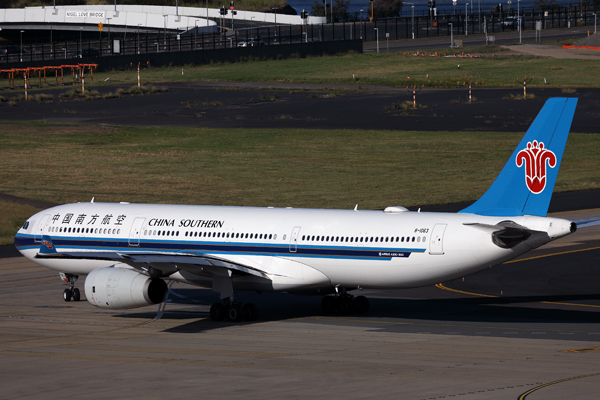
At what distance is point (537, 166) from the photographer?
108 feet

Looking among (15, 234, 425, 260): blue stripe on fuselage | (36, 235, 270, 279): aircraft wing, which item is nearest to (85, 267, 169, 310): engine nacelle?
(36, 235, 270, 279): aircraft wing

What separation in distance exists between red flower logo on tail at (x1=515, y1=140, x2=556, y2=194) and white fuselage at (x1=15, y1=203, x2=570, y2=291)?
1676 mm

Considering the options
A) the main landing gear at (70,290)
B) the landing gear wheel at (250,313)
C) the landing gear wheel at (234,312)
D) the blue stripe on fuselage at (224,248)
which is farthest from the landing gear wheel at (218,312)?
the main landing gear at (70,290)

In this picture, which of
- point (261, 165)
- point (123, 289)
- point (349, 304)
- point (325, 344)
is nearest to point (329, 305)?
point (349, 304)

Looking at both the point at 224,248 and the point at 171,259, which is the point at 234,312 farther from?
the point at 171,259

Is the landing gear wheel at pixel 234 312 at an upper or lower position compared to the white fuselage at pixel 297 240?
lower

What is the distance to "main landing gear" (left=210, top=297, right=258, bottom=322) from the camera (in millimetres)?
36344

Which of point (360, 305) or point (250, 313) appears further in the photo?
point (360, 305)

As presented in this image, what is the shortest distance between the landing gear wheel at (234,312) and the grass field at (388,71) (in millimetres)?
92068

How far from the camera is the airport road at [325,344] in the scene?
81.0ft

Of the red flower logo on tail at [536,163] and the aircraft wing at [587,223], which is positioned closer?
the red flower logo on tail at [536,163]

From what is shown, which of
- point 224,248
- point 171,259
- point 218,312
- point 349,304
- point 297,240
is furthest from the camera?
point 349,304

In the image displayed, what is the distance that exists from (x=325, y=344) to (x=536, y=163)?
953 cm

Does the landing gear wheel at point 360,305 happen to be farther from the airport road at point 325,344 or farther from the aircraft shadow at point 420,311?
the airport road at point 325,344
